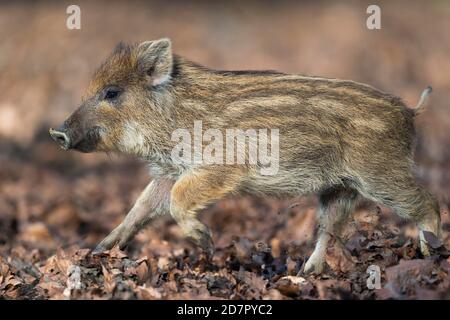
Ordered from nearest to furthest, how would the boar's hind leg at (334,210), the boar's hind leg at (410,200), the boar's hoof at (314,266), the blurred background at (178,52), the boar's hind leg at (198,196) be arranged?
the boar's hind leg at (198,196), the boar's hoof at (314,266), the boar's hind leg at (410,200), the boar's hind leg at (334,210), the blurred background at (178,52)

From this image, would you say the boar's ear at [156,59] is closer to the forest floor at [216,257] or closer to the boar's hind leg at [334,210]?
the forest floor at [216,257]

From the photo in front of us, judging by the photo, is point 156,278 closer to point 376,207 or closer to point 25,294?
point 25,294

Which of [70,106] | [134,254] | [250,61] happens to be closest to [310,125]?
[134,254]

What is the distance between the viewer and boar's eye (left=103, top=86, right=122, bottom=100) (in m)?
6.68

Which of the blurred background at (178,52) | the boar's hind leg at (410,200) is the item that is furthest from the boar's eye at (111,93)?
the boar's hind leg at (410,200)

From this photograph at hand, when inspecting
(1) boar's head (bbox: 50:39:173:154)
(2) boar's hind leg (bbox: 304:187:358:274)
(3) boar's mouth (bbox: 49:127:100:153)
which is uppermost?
(1) boar's head (bbox: 50:39:173:154)

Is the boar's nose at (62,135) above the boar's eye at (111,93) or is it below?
below

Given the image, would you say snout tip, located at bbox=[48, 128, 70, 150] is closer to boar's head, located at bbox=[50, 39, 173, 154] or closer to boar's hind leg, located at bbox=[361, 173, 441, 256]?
boar's head, located at bbox=[50, 39, 173, 154]

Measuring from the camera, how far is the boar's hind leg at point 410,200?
6.48 meters

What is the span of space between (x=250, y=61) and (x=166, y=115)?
10490 millimetres

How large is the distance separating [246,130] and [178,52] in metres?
10.9

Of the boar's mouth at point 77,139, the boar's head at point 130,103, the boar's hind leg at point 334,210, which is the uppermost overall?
the boar's head at point 130,103

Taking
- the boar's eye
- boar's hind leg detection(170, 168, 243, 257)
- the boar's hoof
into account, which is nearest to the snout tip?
the boar's eye

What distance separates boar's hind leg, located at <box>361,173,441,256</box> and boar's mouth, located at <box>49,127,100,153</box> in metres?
2.28
